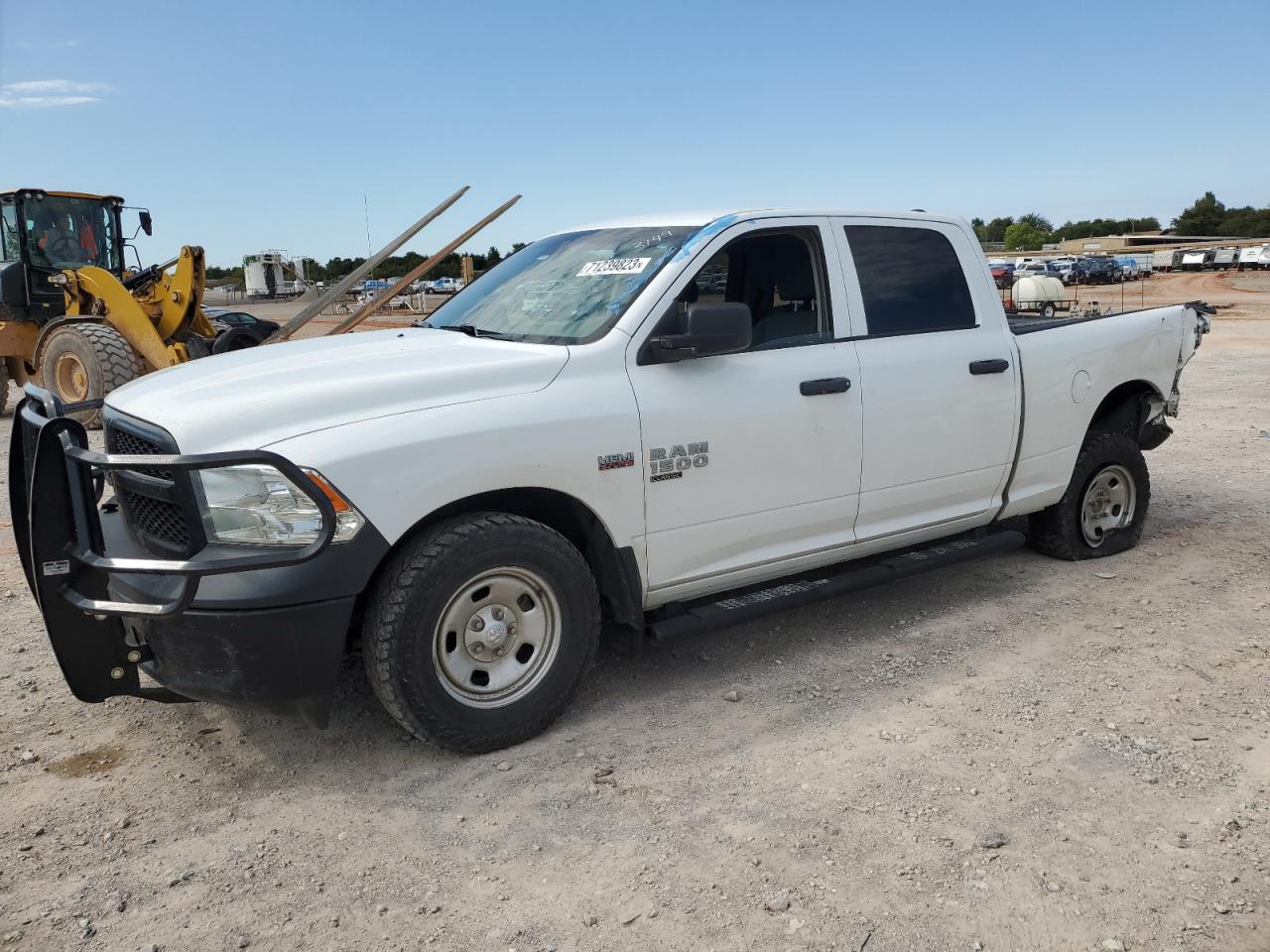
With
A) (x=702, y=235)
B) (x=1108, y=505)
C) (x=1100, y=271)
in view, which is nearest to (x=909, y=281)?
(x=702, y=235)

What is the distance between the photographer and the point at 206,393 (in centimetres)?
355

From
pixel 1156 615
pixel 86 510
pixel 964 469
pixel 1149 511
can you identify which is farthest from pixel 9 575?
pixel 1149 511

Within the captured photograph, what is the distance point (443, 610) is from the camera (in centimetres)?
351

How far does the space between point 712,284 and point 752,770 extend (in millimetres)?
2067

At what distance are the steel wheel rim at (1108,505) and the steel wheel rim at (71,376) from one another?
34.5 feet

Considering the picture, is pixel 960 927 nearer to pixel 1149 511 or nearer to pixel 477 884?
pixel 477 884

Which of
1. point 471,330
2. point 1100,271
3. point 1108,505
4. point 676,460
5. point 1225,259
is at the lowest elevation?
point 1108,505

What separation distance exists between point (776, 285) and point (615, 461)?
1.44 meters

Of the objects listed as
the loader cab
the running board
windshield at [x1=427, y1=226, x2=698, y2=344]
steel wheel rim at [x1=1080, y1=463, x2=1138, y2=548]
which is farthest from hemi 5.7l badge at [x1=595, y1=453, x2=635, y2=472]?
the loader cab

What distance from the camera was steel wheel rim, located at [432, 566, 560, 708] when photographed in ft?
11.8

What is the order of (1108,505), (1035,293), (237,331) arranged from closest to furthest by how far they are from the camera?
(1108,505) < (237,331) < (1035,293)

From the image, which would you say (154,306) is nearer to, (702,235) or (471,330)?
(471,330)

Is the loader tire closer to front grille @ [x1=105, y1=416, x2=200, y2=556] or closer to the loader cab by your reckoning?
the loader cab

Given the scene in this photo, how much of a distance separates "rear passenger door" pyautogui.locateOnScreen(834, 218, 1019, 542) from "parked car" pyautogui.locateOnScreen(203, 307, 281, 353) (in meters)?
8.06
